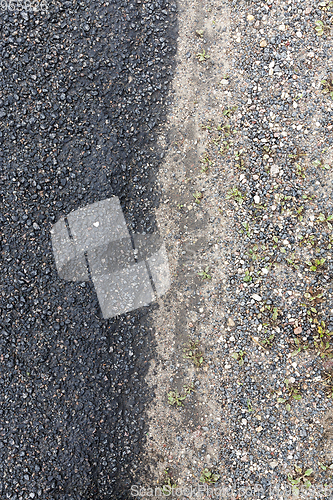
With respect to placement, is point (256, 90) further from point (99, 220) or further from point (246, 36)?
point (99, 220)

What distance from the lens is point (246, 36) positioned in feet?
10.3

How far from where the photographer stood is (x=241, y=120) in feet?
10.3

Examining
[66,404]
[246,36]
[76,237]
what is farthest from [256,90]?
[66,404]

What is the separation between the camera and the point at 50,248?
3.00m

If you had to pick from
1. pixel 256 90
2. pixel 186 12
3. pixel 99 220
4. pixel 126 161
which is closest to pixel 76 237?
pixel 99 220

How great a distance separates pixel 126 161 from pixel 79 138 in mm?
502

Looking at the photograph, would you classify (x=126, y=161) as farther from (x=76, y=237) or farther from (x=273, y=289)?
(x=273, y=289)

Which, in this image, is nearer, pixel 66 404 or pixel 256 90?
pixel 66 404

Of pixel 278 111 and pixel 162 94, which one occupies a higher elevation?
pixel 162 94

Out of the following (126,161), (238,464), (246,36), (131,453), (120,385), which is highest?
(246,36)

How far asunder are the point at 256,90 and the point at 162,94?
961 millimetres

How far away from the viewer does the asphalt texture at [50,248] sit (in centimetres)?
289

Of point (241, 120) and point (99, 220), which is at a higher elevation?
point (241, 120)

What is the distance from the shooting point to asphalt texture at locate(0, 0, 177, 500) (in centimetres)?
289
